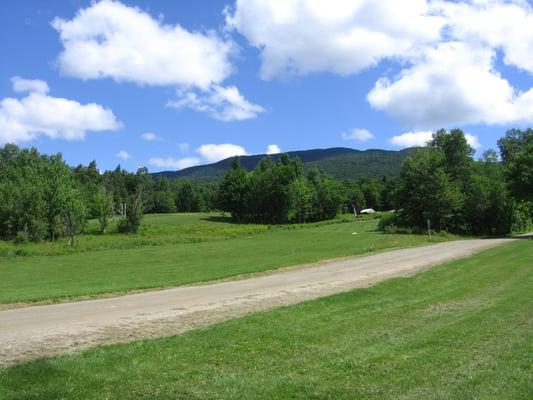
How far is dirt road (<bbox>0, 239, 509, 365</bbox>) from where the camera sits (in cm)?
1012

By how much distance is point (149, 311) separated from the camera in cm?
1395

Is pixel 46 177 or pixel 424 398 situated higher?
pixel 46 177

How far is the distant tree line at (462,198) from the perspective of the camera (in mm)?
62719

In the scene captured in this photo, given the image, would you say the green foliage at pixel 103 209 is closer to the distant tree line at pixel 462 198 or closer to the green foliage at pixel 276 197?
the green foliage at pixel 276 197

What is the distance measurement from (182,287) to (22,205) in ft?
203

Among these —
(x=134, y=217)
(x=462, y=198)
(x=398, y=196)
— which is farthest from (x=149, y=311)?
(x=134, y=217)

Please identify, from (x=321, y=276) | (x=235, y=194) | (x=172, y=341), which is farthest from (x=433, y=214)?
(x=235, y=194)

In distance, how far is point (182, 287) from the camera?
808 inches

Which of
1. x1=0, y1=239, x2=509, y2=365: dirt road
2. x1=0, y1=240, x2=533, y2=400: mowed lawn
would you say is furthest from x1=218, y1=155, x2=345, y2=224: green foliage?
x1=0, y1=240, x2=533, y2=400: mowed lawn

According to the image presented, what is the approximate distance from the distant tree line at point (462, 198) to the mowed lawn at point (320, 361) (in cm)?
5165

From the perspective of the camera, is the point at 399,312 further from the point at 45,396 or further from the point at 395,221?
the point at 395,221

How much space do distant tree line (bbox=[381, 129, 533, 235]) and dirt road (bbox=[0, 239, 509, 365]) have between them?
4187 cm

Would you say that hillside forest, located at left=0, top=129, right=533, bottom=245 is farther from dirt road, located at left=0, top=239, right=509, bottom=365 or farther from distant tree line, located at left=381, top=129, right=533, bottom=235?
dirt road, located at left=0, top=239, right=509, bottom=365

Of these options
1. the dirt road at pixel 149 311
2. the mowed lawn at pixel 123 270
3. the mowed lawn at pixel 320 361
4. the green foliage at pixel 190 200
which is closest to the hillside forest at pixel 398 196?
the mowed lawn at pixel 123 270
